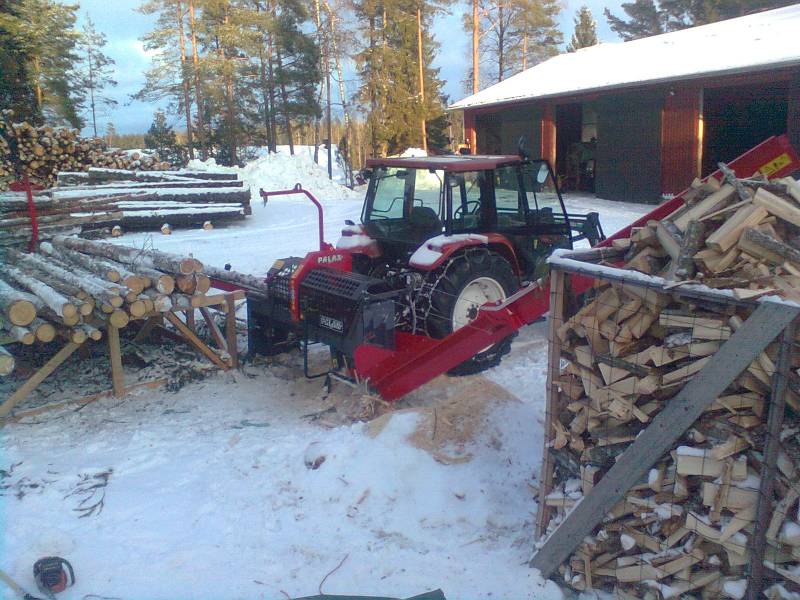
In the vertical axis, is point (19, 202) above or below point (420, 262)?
above

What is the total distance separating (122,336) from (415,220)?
11.5ft

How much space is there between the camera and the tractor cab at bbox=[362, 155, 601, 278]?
6883 millimetres

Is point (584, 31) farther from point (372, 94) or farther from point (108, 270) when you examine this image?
point (108, 270)

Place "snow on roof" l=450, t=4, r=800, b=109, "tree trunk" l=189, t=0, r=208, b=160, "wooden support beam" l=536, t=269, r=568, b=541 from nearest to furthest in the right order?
"wooden support beam" l=536, t=269, r=568, b=541 → "snow on roof" l=450, t=4, r=800, b=109 → "tree trunk" l=189, t=0, r=208, b=160

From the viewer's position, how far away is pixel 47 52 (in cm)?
2273

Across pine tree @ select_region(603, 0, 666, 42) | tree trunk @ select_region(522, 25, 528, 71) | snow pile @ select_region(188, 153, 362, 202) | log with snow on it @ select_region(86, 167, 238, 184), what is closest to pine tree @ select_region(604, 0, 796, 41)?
pine tree @ select_region(603, 0, 666, 42)

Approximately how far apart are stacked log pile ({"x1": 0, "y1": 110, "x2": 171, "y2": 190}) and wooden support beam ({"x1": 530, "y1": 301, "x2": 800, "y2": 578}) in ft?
64.3

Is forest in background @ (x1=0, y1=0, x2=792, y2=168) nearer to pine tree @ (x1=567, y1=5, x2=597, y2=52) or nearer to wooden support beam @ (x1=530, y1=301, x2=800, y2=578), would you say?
pine tree @ (x1=567, y1=5, x2=597, y2=52)

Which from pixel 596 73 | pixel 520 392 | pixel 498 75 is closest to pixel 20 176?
pixel 596 73

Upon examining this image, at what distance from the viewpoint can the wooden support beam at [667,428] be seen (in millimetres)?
2951

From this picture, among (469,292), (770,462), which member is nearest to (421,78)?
(469,292)

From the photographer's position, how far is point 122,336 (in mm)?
7809

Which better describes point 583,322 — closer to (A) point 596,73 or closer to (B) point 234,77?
(A) point 596,73

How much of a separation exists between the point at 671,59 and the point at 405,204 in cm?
1553
